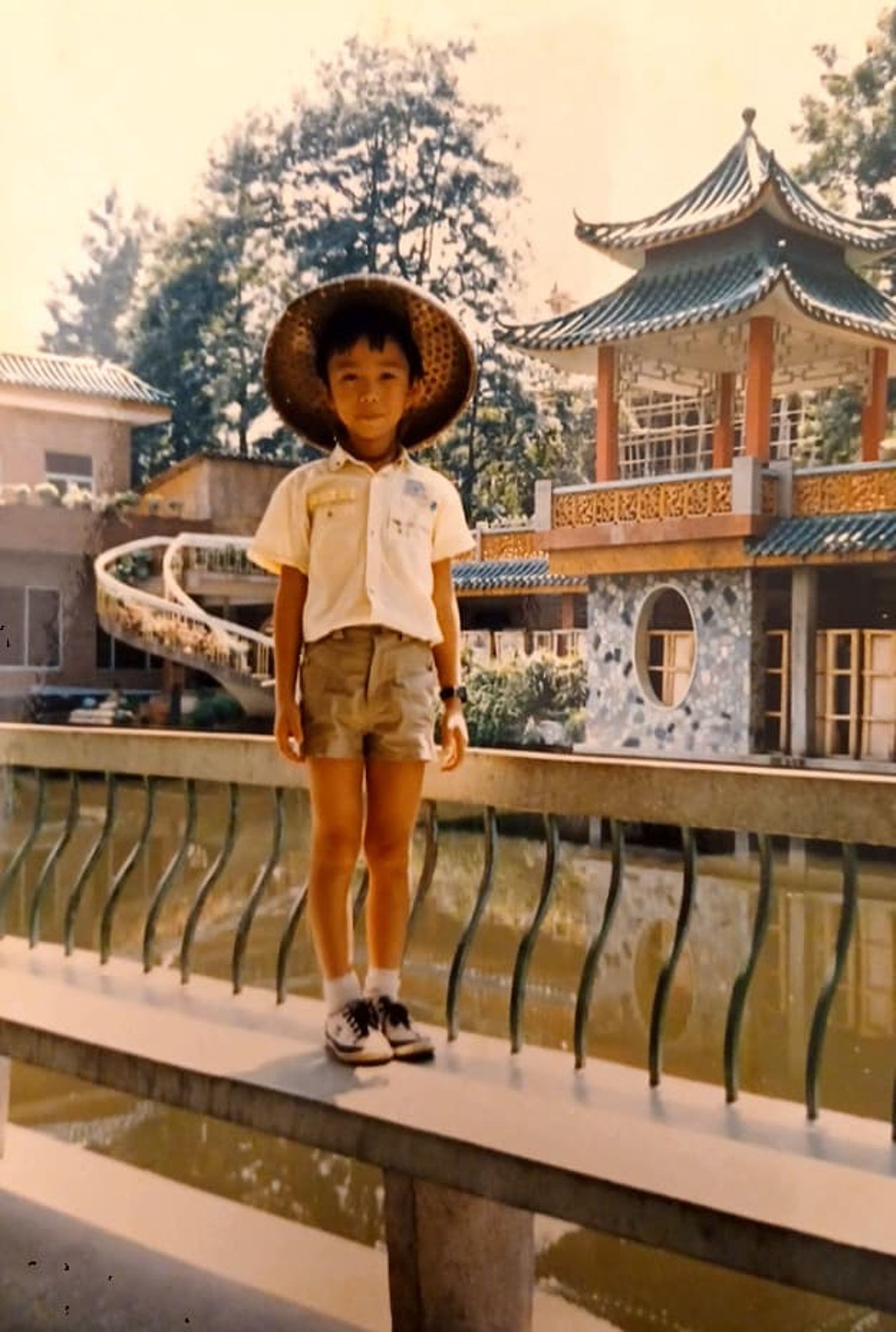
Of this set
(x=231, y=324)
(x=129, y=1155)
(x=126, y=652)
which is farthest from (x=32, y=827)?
(x=231, y=324)

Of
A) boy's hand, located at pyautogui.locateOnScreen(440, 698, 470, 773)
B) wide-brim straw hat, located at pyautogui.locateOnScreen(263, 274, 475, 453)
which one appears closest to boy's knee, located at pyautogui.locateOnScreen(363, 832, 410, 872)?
boy's hand, located at pyautogui.locateOnScreen(440, 698, 470, 773)

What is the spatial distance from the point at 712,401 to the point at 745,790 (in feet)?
2.54

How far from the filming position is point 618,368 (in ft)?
5.91

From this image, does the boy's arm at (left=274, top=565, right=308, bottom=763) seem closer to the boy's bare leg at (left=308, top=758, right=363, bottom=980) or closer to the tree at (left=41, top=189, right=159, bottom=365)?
the boy's bare leg at (left=308, top=758, right=363, bottom=980)

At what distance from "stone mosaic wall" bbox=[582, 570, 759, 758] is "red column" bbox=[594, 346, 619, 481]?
0.57ft

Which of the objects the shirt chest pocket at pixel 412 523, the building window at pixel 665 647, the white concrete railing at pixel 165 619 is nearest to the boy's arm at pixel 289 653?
the shirt chest pocket at pixel 412 523

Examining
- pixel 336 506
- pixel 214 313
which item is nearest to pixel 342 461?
pixel 336 506

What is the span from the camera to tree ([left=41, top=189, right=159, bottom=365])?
1805mm

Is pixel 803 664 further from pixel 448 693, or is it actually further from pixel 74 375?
pixel 74 375

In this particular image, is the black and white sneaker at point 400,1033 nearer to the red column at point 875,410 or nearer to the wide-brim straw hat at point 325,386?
the wide-brim straw hat at point 325,386

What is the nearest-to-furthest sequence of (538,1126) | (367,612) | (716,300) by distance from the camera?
1. (538,1126)
2. (367,612)
3. (716,300)

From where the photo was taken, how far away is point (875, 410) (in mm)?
1681

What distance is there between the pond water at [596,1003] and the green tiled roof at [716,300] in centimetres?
77

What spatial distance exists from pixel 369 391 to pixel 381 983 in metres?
0.64
